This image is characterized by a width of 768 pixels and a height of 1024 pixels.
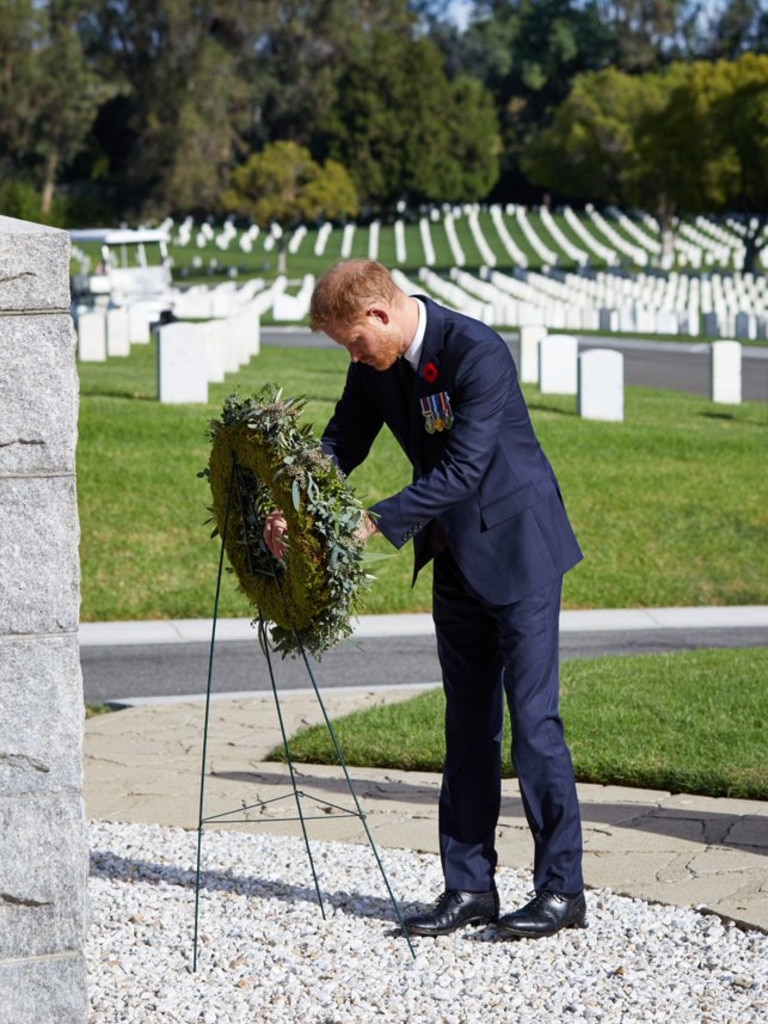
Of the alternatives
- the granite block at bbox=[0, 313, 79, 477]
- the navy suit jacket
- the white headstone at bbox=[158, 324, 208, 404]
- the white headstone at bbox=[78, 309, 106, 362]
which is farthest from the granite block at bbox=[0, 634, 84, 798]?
the white headstone at bbox=[78, 309, 106, 362]

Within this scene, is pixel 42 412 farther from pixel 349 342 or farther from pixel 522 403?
pixel 522 403

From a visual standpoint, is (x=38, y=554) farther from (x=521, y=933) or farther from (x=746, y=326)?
(x=746, y=326)

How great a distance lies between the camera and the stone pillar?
385 centimetres

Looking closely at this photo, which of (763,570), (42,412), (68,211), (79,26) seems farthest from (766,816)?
(79,26)

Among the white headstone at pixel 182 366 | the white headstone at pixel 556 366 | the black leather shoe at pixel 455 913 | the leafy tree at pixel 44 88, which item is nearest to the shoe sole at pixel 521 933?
the black leather shoe at pixel 455 913

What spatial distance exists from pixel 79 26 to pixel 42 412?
78337 millimetres

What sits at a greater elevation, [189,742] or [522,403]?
[522,403]

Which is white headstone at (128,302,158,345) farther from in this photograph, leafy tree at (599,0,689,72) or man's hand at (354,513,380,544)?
leafy tree at (599,0,689,72)

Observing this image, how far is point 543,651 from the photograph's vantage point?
4727 millimetres

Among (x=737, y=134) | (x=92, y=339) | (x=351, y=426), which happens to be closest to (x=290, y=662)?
(x=351, y=426)

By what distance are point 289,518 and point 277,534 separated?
0.16m

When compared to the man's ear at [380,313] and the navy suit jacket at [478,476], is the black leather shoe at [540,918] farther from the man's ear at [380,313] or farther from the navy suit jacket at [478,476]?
the man's ear at [380,313]

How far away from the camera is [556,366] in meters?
20.0

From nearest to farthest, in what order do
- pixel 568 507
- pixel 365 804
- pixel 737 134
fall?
pixel 365 804
pixel 568 507
pixel 737 134
